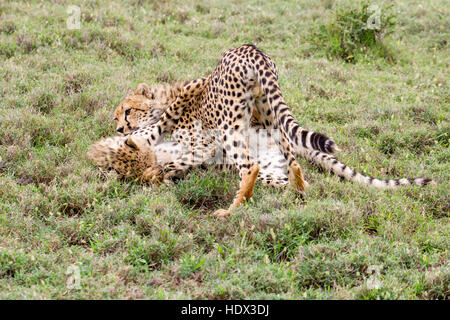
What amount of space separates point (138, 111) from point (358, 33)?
12.2 feet

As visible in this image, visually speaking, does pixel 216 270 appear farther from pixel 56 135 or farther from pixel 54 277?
pixel 56 135

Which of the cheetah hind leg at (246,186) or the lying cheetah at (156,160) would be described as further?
the lying cheetah at (156,160)

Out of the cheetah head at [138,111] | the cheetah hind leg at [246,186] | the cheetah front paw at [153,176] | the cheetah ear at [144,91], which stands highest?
the cheetah ear at [144,91]

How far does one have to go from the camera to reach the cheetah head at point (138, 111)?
5133 mm

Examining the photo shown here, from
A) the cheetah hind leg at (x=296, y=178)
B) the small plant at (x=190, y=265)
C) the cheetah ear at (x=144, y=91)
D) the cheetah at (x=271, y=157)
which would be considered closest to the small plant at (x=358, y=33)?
the cheetah at (x=271, y=157)

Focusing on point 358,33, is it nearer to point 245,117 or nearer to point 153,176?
point 245,117

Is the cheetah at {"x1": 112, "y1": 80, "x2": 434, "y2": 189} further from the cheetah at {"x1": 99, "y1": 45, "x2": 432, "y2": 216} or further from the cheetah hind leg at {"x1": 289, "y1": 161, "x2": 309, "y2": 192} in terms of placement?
the cheetah hind leg at {"x1": 289, "y1": 161, "x2": 309, "y2": 192}

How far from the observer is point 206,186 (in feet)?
14.2

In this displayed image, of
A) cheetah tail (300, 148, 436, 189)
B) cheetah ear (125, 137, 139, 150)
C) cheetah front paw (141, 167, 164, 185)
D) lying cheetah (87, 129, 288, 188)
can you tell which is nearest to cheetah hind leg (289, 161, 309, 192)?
lying cheetah (87, 129, 288, 188)

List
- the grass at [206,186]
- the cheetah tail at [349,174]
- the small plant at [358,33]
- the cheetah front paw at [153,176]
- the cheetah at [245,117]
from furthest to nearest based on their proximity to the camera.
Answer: the small plant at [358,33], the cheetah front paw at [153,176], the cheetah tail at [349,174], the cheetah at [245,117], the grass at [206,186]

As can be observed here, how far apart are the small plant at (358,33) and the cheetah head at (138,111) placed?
314cm

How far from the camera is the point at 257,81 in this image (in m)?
4.17

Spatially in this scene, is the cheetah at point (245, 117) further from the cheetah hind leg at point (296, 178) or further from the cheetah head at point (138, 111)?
the cheetah head at point (138, 111)
